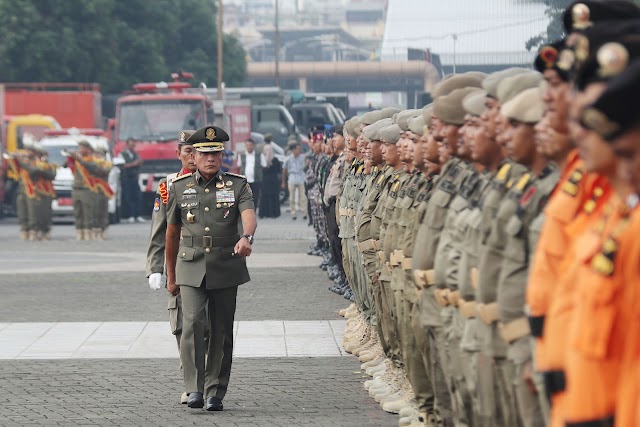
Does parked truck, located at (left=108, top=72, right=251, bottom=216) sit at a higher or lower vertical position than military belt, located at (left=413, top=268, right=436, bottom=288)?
lower

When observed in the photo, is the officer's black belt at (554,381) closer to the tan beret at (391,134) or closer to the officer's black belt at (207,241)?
the officer's black belt at (207,241)

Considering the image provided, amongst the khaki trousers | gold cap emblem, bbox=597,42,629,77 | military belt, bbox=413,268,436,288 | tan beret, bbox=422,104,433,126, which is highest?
gold cap emblem, bbox=597,42,629,77

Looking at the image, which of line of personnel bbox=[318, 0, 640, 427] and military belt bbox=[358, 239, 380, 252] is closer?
line of personnel bbox=[318, 0, 640, 427]

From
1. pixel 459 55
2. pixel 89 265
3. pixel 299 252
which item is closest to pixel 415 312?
pixel 89 265

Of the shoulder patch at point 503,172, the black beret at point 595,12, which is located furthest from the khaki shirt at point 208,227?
the black beret at point 595,12

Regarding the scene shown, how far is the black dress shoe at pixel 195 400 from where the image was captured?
34.9 feet

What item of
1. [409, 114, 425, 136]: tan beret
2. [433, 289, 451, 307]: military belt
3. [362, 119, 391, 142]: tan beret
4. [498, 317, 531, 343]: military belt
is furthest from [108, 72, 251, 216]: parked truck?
[498, 317, 531, 343]: military belt

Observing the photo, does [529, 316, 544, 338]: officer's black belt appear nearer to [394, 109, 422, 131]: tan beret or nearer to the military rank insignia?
[394, 109, 422, 131]: tan beret

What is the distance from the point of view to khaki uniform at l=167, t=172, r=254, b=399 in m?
10.7

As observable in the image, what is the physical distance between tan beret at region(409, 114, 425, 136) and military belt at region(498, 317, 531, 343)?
3.32 metres

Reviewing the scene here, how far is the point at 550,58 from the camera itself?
5961mm

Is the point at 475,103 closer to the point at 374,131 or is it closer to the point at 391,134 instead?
the point at 391,134

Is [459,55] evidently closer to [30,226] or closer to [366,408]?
[30,226]

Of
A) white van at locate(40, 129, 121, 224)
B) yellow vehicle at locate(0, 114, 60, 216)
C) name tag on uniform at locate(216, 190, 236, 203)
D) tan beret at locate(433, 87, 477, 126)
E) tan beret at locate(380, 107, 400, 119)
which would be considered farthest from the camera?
yellow vehicle at locate(0, 114, 60, 216)
